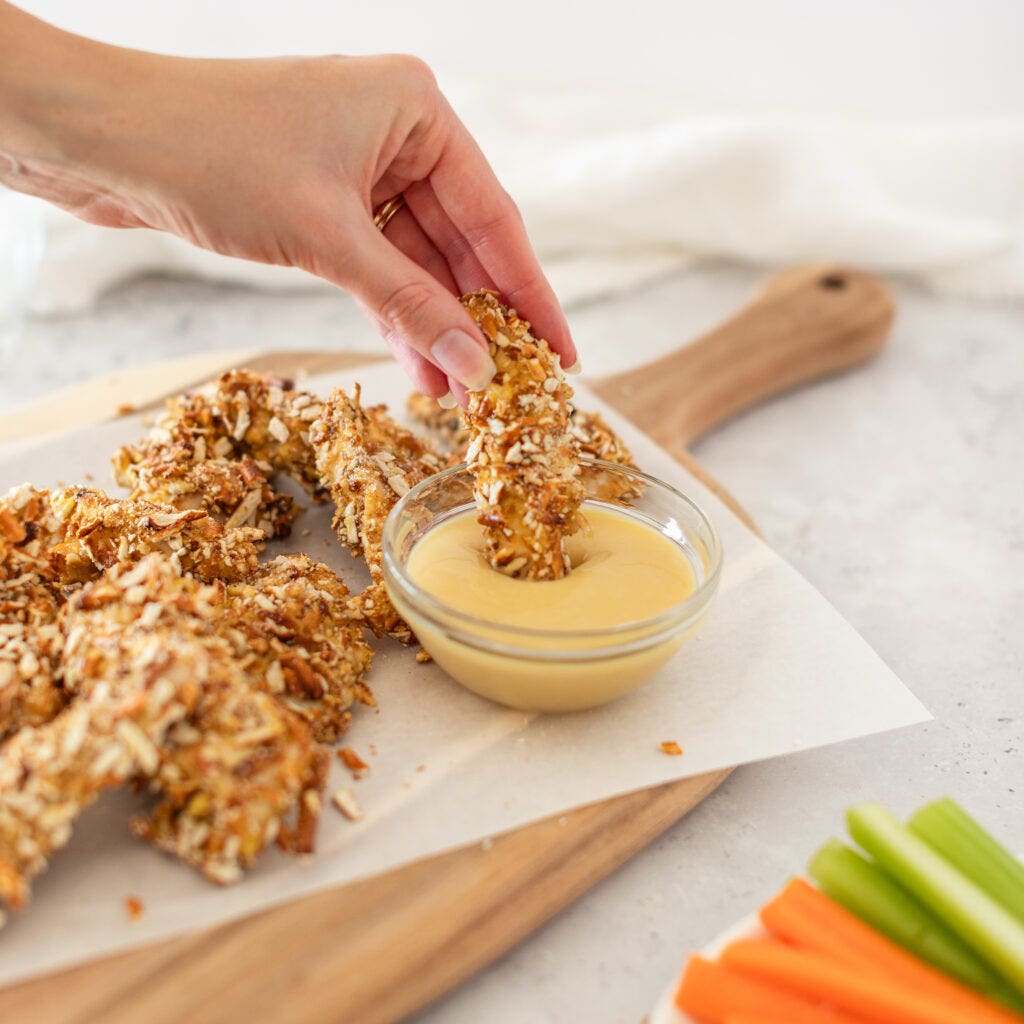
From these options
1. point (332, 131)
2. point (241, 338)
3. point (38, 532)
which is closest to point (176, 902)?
point (38, 532)

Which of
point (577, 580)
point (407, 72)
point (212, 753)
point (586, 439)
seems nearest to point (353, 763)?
point (212, 753)

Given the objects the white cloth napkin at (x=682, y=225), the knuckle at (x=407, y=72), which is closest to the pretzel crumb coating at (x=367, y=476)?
the knuckle at (x=407, y=72)

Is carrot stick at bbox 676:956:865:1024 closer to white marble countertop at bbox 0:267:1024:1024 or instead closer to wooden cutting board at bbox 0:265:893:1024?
white marble countertop at bbox 0:267:1024:1024

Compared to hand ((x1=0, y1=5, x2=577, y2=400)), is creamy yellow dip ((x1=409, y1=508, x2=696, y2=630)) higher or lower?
lower

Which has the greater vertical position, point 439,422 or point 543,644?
point 543,644

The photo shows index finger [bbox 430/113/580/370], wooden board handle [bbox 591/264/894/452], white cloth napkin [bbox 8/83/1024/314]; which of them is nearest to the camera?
index finger [bbox 430/113/580/370]

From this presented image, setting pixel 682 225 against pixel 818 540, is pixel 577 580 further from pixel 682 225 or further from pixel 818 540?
pixel 682 225

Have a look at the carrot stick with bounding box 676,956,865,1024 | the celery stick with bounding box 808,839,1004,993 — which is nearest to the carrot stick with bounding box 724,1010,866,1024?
the carrot stick with bounding box 676,956,865,1024

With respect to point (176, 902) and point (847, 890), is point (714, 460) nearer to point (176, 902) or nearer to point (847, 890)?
point (847, 890)
